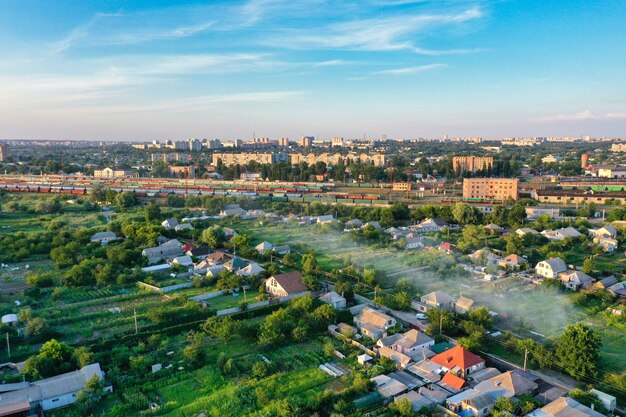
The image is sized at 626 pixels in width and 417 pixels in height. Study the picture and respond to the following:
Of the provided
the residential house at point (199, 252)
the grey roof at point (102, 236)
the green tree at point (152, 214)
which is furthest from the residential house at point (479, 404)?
the green tree at point (152, 214)

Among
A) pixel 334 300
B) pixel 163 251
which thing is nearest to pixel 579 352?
pixel 334 300

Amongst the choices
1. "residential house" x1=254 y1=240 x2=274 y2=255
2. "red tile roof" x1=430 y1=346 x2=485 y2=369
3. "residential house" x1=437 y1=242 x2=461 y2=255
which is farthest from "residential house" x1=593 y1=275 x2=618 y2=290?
"residential house" x1=254 y1=240 x2=274 y2=255

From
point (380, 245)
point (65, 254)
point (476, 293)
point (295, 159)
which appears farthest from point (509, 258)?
point (295, 159)

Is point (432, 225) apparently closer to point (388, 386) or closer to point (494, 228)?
point (494, 228)

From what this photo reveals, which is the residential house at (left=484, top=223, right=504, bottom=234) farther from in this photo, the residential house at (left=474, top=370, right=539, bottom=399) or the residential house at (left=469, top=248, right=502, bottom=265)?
the residential house at (left=474, top=370, right=539, bottom=399)

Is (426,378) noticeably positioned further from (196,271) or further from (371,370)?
(196,271)

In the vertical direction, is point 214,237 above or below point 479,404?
above
